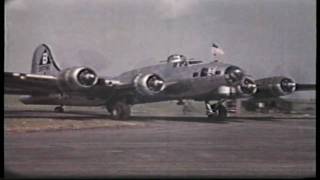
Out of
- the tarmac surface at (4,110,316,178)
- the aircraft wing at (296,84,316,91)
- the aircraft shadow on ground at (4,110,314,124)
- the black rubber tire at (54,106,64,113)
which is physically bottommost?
the tarmac surface at (4,110,316,178)

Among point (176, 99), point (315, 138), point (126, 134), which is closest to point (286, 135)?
point (315, 138)

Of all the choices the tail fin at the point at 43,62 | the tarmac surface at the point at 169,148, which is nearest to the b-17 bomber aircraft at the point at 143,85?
the tail fin at the point at 43,62

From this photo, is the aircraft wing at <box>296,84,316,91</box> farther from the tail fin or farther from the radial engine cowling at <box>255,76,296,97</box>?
the tail fin

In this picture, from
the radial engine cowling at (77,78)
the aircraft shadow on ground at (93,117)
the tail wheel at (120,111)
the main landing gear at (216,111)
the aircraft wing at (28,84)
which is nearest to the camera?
the aircraft wing at (28,84)

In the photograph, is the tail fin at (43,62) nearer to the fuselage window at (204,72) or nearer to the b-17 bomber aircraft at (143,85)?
the b-17 bomber aircraft at (143,85)

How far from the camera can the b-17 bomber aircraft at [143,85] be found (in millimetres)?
5762

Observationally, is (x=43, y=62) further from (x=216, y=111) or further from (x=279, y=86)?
(x=279, y=86)

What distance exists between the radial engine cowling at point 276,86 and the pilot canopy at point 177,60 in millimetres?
866

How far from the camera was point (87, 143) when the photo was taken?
18.8 ft

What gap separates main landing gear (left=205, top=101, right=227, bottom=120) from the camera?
6.08 m

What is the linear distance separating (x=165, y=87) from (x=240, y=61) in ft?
2.88

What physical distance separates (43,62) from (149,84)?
117cm

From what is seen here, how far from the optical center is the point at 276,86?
608 centimetres

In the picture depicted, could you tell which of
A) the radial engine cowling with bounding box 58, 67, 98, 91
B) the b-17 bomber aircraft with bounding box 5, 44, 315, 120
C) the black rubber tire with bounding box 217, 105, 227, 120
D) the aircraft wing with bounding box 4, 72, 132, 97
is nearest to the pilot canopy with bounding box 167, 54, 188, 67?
the b-17 bomber aircraft with bounding box 5, 44, 315, 120
